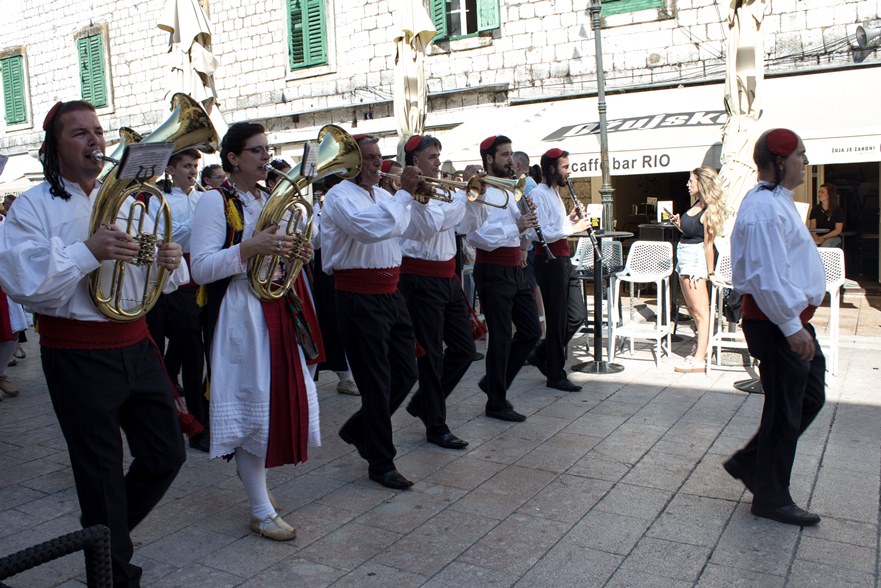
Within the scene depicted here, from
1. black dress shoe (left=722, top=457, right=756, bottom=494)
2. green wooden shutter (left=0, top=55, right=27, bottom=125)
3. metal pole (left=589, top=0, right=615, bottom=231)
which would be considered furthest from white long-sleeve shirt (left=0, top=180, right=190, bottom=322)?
green wooden shutter (left=0, top=55, right=27, bottom=125)

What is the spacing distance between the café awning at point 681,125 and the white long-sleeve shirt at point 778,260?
5231mm

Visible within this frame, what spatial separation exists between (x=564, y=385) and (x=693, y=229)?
6.54 feet

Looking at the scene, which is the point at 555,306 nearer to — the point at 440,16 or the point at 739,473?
the point at 739,473

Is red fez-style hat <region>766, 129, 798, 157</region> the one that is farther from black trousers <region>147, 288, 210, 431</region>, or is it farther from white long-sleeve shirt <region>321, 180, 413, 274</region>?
black trousers <region>147, 288, 210, 431</region>

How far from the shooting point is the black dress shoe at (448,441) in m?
5.04

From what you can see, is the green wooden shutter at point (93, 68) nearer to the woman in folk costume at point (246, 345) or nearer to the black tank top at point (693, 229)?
the black tank top at point (693, 229)

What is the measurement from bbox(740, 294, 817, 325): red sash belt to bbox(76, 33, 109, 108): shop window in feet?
55.0

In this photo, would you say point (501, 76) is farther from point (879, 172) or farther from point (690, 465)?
point (690, 465)

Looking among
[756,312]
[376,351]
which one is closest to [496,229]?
[376,351]

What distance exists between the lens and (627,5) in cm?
1165

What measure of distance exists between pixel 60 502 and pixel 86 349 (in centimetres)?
183

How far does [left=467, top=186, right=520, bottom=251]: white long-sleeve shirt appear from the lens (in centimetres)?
559

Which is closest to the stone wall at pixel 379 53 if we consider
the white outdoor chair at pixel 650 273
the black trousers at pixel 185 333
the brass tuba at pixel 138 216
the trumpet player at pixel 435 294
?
the white outdoor chair at pixel 650 273

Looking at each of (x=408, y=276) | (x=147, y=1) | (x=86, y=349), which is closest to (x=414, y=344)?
(x=408, y=276)
